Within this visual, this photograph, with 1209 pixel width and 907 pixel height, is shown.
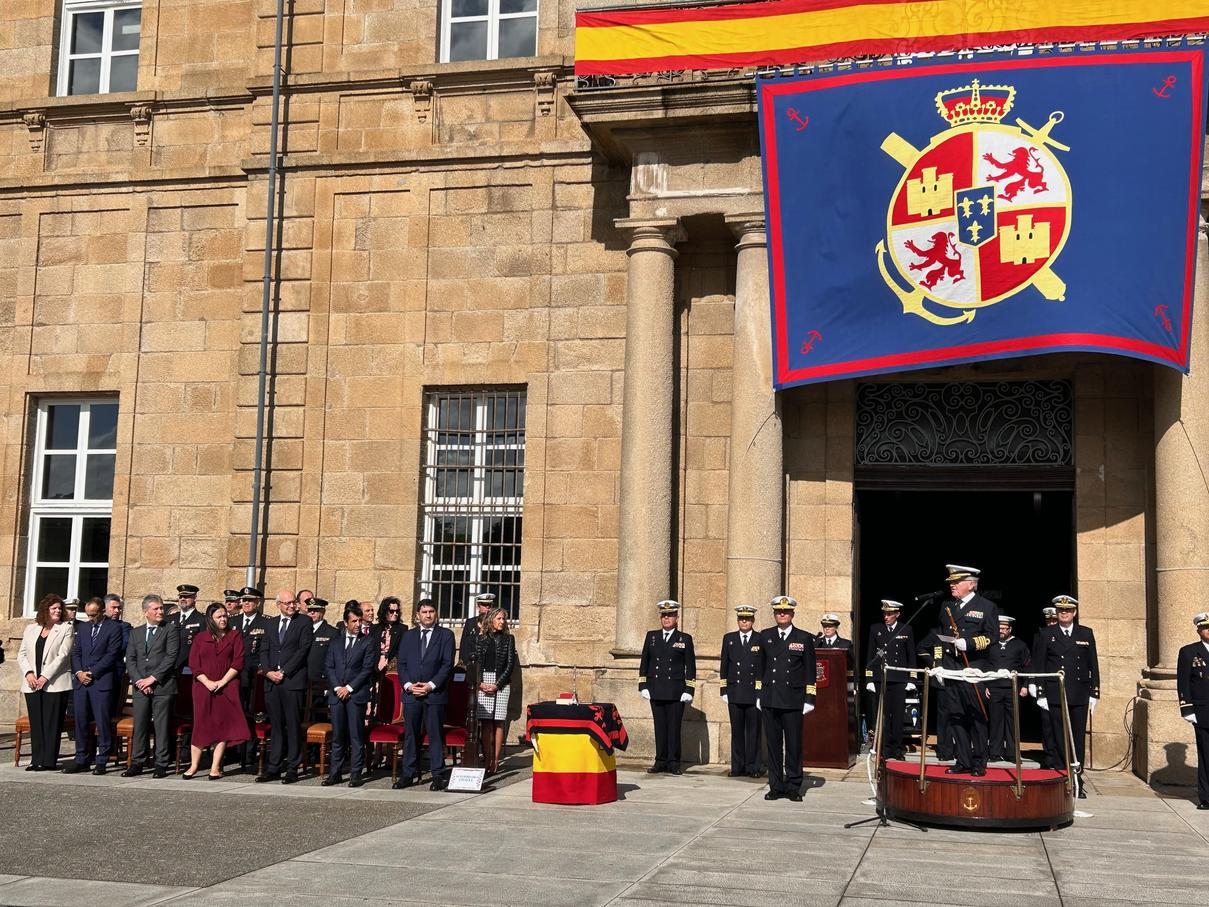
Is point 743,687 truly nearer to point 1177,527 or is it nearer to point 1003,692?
point 1003,692

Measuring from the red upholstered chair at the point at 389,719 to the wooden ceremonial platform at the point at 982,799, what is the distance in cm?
482

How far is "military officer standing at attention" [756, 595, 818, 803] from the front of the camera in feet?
40.6

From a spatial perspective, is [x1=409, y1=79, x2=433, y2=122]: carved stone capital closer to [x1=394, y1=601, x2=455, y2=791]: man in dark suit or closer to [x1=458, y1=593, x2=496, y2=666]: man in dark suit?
[x1=458, y1=593, x2=496, y2=666]: man in dark suit

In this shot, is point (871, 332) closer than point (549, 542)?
Yes

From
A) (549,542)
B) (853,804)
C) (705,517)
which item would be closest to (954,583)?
(853,804)

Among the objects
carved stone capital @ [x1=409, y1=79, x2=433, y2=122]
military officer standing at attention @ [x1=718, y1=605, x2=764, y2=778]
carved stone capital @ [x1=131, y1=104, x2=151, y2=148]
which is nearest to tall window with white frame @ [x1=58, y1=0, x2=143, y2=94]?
carved stone capital @ [x1=131, y1=104, x2=151, y2=148]

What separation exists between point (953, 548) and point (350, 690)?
11.7 metres

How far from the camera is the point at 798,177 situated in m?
14.6

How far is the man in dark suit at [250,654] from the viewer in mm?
13586

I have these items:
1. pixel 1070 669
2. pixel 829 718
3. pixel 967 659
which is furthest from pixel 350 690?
pixel 1070 669

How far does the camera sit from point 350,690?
505 inches

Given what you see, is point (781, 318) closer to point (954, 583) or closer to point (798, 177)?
point (798, 177)

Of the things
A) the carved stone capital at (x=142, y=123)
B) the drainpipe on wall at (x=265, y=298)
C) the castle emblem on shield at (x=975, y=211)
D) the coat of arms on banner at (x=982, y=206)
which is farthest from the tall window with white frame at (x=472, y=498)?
the carved stone capital at (x=142, y=123)

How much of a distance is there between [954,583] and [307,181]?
10406 millimetres
